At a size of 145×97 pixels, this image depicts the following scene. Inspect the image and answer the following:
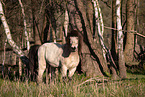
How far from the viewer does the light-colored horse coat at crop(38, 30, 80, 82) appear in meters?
5.29

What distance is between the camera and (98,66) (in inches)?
296

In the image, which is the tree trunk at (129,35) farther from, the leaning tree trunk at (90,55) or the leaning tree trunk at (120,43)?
the leaning tree trunk at (120,43)

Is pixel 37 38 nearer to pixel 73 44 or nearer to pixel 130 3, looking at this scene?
pixel 130 3

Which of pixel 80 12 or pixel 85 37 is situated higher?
pixel 80 12

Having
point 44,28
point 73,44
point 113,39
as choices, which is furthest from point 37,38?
point 73,44

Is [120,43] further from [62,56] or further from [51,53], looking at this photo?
[51,53]

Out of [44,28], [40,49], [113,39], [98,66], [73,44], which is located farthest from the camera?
[44,28]

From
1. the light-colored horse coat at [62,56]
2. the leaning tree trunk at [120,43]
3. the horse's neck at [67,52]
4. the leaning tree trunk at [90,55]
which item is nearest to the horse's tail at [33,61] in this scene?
the light-colored horse coat at [62,56]

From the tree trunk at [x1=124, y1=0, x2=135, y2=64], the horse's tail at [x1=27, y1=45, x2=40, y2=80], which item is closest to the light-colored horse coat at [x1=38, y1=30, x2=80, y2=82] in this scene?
the horse's tail at [x1=27, y1=45, x2=40, y2=80]

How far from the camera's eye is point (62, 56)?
18.1 feet

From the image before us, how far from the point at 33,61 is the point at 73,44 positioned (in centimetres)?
215

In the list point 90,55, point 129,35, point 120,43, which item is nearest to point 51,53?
point 90,55

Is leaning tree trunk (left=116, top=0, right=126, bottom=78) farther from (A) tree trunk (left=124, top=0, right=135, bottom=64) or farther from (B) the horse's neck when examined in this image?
(A) tree trunk (left=124, top=0, right=135, bottom=64)

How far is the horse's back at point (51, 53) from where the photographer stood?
571 centimetres
